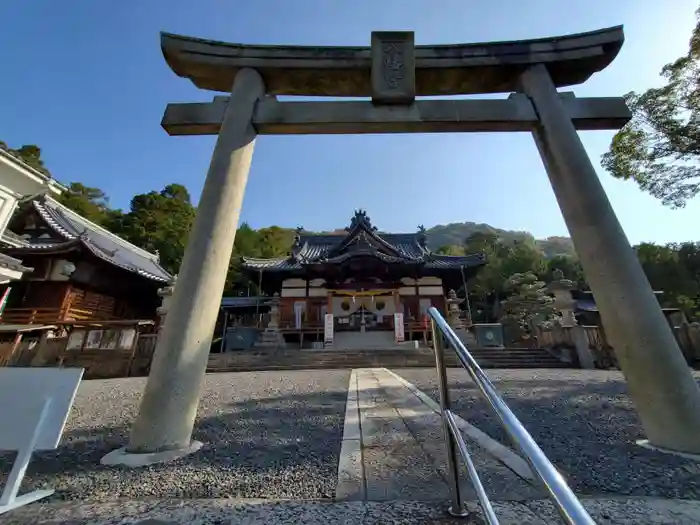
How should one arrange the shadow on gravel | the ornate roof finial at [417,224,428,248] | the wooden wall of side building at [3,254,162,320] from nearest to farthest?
the shadow on gravel
the wooden wall of side building at [3,254,162,320]
the ornate roof finial at [417,224,428,248]

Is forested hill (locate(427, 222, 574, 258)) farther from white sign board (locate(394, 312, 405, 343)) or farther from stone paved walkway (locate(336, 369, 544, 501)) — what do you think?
stone paved walkway (locate(336, 369, 544, 501))

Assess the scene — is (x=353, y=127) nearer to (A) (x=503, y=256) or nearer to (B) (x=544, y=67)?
(B) (x=544, y=67)

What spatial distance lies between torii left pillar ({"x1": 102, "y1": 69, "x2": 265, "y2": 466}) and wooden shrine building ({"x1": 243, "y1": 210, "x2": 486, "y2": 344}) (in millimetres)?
13933

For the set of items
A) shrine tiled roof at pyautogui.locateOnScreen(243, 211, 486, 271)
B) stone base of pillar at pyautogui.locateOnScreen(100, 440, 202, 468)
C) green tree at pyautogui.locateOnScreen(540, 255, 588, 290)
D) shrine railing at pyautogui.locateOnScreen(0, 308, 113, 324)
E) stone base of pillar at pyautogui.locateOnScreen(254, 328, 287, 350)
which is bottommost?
stone base of pillar at pyautogui.locateOnScreen(100, 440, 202, 468)

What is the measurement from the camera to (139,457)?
89.0 inches

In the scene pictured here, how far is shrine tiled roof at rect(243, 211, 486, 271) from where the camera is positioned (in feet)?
58.2

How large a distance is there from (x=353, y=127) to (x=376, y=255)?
14082 millimetres

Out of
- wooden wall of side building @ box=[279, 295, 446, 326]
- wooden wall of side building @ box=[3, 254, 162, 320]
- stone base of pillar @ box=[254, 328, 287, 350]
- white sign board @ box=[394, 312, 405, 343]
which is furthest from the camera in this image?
wooden wall of side building @ box=[279, 295, 446, 326]

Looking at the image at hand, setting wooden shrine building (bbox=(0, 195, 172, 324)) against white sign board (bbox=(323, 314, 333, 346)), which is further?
white sign board (bbox=(323, 314, 333, 346))

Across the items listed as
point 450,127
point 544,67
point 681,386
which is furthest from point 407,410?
point 544,67

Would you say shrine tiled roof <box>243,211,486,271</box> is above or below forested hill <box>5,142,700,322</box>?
below

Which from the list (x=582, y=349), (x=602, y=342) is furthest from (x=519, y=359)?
(x=602, y=342)

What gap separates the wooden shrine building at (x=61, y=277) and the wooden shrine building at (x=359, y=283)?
6403 mm

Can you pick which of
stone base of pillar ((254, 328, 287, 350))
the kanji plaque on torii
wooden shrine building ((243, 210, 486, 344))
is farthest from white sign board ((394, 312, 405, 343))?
the kanji plaque on torii
